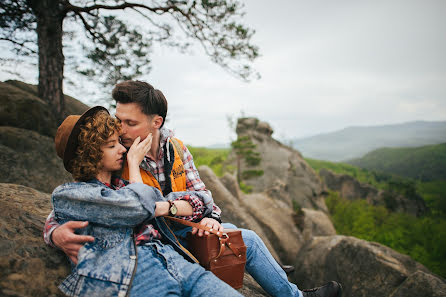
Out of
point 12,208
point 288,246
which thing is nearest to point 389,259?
point 288,246

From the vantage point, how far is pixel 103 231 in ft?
6.06

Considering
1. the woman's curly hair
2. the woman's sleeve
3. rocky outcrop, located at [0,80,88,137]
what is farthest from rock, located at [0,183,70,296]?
rocky outcrop, located at [0,80,88,137]

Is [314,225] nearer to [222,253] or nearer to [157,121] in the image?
[222,253]

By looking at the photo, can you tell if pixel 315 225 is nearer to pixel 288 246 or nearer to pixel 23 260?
pixel 288 246

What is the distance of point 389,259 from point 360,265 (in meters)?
0.54

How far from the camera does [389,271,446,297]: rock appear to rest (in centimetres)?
358

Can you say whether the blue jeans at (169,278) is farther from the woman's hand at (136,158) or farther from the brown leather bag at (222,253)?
the woman's hand at (136,158)

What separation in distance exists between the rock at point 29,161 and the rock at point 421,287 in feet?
21.6

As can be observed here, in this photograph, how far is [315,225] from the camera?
26.9 ft

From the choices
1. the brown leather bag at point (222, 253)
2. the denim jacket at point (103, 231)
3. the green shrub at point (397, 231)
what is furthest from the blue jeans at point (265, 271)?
the green shrub at point (397, 231)

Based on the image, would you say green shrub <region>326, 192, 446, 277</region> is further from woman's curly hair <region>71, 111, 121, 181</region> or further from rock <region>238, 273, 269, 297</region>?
woman's curly hair <region>71, 111, 121, 181</region>

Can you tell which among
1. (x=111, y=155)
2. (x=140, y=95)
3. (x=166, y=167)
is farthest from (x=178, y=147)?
(x=111, y=155)

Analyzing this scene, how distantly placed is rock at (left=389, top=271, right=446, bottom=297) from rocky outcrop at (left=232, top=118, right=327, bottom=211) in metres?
10.3

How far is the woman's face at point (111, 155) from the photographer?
87.0 inches
